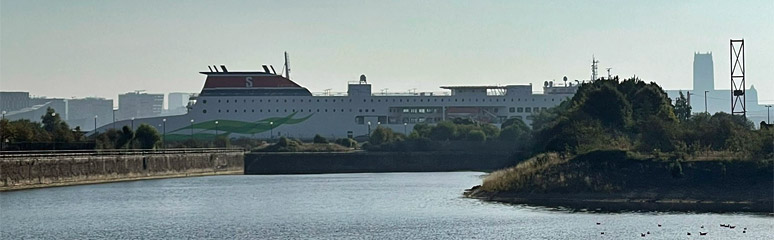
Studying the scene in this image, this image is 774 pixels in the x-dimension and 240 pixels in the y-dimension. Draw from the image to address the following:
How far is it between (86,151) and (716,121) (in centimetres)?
3538

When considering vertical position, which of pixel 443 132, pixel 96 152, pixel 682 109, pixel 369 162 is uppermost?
Answer: pixel 682 109

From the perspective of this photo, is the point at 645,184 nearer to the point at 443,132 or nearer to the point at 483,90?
the point at 443,132

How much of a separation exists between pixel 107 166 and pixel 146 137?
16.7 meters

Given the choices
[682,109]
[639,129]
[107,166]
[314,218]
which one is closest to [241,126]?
[682,109]

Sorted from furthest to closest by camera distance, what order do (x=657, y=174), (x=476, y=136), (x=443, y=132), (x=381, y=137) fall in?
(x=443, y=132), (x=381, y=137), (x=476, y=136), (x=657, y=174)

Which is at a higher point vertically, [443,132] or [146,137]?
[443,132]

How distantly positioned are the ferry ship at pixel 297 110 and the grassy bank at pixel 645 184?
7700 cm

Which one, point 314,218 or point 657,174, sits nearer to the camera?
point 314,218

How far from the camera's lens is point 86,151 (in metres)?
72.2

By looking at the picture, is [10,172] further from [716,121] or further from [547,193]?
[716,121]

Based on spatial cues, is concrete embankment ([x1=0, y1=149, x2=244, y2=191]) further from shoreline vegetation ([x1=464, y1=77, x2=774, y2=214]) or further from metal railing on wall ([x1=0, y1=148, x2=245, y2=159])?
shoreline vegetation ([x1=464, y1=77, x2=774, y2=214])

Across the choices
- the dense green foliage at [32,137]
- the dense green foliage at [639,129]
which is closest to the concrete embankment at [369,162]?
the dense green foliage at [32,137]

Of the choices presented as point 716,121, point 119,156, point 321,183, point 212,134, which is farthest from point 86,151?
point 212,134

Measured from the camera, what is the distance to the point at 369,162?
93312mm
